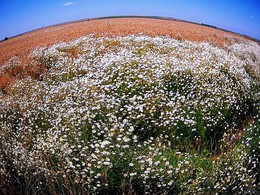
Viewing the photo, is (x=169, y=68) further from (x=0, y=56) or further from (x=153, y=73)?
(x=0, y=56)

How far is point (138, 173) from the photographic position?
3619mm

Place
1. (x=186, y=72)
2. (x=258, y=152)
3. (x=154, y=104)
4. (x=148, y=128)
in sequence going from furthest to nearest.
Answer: (x=186, y=72) < (x=154, y=104) < (x=148, y=128) < (x=258, y=152)

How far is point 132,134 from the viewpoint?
496 centimetres

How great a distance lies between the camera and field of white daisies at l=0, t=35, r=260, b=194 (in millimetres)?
3592

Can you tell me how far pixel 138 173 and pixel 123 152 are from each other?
1.42ft

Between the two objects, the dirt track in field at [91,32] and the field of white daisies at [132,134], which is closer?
the field of white daisies at [132,134]

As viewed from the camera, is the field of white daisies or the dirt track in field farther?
the dirt track in field

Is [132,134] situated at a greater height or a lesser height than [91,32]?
lesser

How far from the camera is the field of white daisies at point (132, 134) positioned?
359cm

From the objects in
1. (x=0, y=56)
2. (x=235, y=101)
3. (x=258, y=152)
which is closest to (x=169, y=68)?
(x=235, y=101)

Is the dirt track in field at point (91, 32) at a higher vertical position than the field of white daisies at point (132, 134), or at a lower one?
higher

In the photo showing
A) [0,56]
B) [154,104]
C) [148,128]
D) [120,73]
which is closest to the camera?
[148,128]

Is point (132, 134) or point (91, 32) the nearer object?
point (132, 134)

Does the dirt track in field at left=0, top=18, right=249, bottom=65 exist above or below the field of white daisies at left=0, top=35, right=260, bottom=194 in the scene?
above
